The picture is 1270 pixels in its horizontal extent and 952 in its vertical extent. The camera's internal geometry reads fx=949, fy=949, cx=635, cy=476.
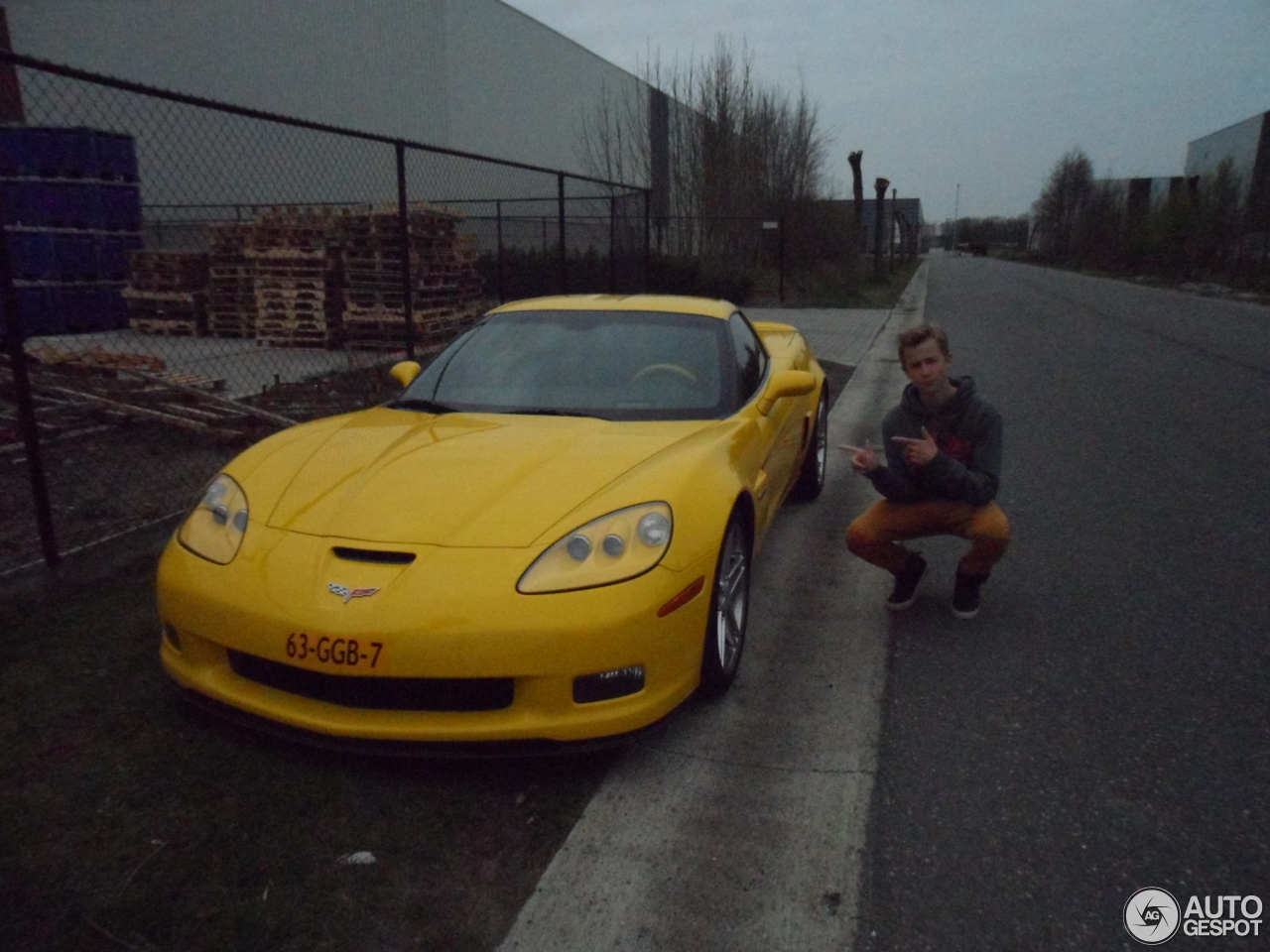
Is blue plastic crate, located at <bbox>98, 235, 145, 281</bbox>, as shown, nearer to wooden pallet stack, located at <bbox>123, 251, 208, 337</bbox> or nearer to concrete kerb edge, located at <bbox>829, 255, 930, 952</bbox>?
wooden pallet stack, located at <bbox>123, 251, 208, 337</bbox>

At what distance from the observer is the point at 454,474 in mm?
2971

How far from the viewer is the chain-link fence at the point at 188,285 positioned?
5414 millimetres

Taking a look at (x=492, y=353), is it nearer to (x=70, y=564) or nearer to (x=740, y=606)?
(x=740, y=606)

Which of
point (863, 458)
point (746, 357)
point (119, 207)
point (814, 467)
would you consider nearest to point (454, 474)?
point (863, 458)

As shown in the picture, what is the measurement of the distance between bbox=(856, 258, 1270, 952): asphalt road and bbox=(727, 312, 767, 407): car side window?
1.15 meters

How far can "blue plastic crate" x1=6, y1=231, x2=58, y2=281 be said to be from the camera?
33.6 ft

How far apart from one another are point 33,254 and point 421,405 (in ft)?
29.2

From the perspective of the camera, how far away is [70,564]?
3967mm

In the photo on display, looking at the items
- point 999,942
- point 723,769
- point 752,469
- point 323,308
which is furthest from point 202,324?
point 999,942

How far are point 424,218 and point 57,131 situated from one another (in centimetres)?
408

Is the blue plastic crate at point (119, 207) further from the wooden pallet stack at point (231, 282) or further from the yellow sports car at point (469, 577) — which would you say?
the yellow sports car at point (469, 577)

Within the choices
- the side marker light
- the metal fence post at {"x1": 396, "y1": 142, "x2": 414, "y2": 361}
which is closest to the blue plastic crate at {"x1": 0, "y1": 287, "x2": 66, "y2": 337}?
the metal fence post at {"x1": 396, "y1": 142, "x2": 414, "y2": 361}

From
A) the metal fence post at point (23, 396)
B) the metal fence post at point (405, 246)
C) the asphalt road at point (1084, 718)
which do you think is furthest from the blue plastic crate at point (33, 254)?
the asphalt road at point (1084, 718)

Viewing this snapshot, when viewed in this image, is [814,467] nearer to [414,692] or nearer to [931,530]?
[931,530]
